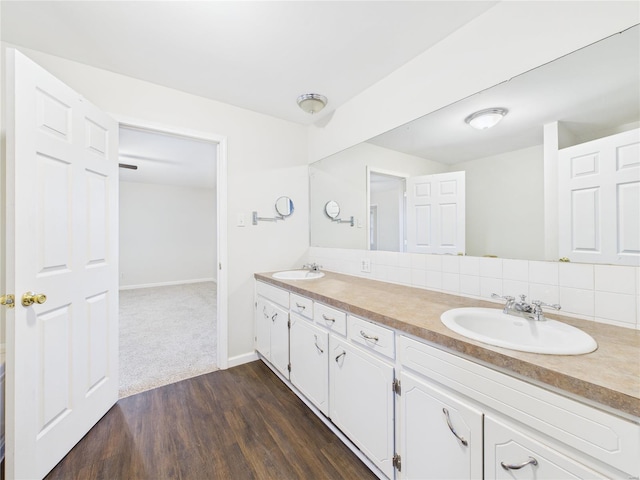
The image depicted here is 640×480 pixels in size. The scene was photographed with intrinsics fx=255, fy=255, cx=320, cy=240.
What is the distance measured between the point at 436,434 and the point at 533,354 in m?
0.49

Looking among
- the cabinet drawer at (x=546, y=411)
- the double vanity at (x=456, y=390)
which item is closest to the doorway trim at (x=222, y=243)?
the double vanity at (x=456, y=390)

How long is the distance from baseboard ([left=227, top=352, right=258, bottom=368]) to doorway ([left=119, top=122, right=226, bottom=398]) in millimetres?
68

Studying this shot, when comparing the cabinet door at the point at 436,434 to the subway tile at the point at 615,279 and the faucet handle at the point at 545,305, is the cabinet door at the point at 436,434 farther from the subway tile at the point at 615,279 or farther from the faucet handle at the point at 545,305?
the subway tile at the point at 615,279

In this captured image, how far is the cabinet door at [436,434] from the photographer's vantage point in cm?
87

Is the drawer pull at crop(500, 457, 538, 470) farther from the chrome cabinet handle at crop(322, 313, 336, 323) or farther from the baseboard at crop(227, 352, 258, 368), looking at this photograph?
the baseboard at crop(227, 352, 258, 368)

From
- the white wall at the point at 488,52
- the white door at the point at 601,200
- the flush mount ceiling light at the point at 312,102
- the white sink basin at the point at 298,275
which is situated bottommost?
the white sink basin at the point at 298,275

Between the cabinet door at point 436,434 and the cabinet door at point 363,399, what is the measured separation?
74 mm

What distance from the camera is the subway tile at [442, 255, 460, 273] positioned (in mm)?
1539

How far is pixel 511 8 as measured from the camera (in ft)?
4.15

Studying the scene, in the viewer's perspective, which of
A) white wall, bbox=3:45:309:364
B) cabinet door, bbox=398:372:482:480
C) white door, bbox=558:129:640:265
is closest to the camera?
cabinet door, bbox=398:372:482:480

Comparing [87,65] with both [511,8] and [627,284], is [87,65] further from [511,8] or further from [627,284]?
[627,284]

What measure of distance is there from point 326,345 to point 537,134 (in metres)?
1.57

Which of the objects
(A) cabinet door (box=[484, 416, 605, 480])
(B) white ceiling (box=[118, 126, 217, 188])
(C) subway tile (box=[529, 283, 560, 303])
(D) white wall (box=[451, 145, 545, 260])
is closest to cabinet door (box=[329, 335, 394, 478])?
(A) cabinet door (box=[484, 416, 605, 480])

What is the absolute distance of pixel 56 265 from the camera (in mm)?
1368
